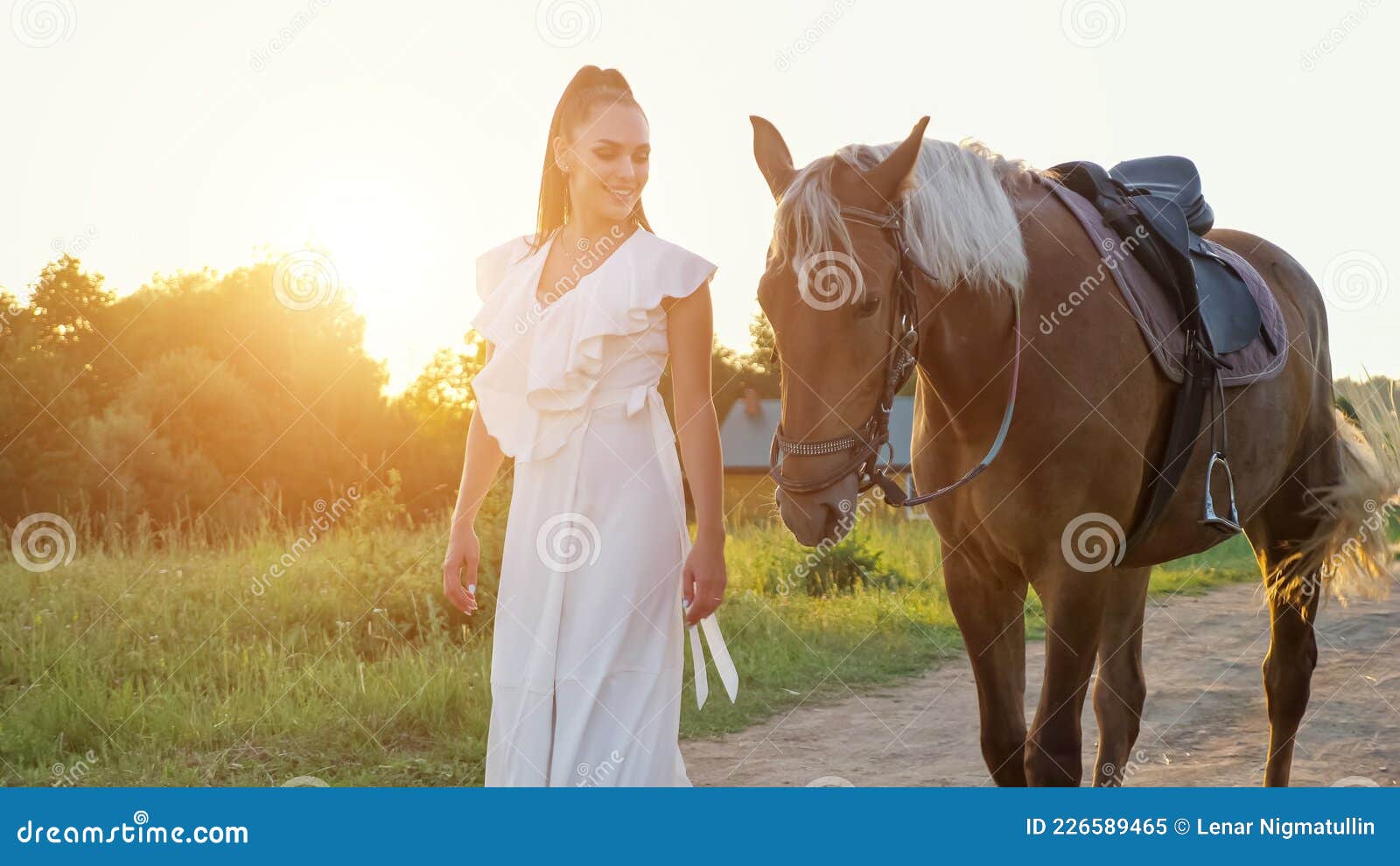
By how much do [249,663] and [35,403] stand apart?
1264 cm

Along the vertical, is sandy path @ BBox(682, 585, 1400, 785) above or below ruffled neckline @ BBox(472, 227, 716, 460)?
below

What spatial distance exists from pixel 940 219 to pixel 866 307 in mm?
379

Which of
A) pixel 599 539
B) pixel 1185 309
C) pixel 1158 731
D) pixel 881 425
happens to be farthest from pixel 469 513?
pixel 1158 731

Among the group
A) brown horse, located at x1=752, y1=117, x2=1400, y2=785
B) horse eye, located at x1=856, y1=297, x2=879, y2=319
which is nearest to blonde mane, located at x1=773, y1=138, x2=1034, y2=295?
brown horse, located at x1=752, y1=117, x2=1400, y2=785

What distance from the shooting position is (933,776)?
4.85 m

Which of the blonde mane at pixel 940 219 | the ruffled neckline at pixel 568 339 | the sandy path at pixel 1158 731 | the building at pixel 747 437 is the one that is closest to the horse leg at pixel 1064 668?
the blonde mane at pixel 940 219

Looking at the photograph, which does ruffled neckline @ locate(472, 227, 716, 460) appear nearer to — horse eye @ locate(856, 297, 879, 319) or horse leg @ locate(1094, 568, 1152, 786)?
horse eye @ locate(856, 297, 879, 319)

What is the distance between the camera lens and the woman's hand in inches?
100

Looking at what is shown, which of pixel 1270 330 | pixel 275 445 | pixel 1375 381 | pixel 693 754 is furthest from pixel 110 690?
pixel 275 445

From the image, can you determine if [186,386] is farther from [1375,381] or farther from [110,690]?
[1375,381]

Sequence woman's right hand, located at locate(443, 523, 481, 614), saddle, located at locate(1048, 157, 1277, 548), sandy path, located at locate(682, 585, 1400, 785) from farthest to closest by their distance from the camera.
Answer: sandy path, located at locate(682, 585, 1400, 785) < saddle, located at locate(1048, 157, 1277, 548) < woman's right hand, located at locate(443, 523, 481, 614)

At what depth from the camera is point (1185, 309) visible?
138 inches

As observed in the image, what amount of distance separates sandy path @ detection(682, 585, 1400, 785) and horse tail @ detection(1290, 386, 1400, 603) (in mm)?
825

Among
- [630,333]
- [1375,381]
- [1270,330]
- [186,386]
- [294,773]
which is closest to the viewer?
[630,333]
